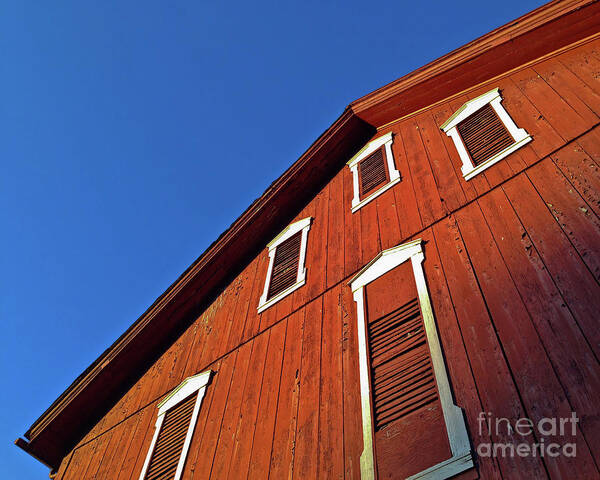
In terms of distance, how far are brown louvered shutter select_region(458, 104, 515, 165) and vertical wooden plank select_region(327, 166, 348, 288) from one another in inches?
95.6

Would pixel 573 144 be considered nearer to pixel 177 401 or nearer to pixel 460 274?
pixel 460 274

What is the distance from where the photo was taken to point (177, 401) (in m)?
8.31

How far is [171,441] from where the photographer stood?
25.0ft

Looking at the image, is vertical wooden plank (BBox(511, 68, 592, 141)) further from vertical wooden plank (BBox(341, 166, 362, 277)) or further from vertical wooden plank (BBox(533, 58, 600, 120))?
vertical wooden plank (BBox(341, 166, 362, 277))

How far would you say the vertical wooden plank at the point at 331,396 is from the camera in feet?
15.7

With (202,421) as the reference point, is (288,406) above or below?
below

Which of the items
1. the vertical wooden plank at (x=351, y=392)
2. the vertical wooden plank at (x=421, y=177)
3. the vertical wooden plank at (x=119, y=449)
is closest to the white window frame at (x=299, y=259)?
the vertical wooden plank at (x=351, y=392)

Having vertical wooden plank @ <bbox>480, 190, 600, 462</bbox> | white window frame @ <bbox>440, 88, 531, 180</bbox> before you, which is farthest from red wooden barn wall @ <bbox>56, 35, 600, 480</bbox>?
white window frame @ <bbox>440, 88, 531, 180</bbox>

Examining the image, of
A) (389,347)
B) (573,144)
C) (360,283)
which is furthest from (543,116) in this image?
(389,347)

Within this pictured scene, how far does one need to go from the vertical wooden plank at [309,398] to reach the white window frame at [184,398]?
227 centimetres

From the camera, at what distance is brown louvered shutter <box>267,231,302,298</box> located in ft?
28.6

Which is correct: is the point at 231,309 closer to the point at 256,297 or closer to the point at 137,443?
the point at 256,297

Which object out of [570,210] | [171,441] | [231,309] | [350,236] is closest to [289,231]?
[231,309]

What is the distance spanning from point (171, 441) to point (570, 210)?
646cm
